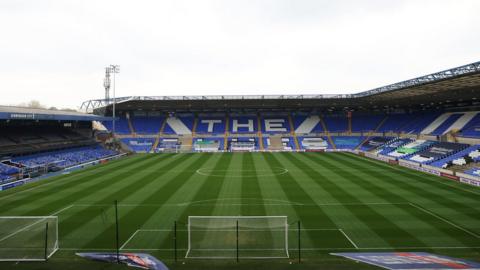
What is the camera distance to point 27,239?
1334 centimetres

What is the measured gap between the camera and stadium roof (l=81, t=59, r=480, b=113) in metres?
36.7

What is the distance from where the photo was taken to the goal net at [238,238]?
12438 mm

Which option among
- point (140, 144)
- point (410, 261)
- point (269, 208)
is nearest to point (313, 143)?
point (140, 144)

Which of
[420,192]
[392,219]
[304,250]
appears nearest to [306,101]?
[420,192]

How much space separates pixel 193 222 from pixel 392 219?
11195 millimetres

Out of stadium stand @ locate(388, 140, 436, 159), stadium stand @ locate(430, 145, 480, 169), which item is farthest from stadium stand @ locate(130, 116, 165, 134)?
stadium stand @ locate(430, 145, 480, 169)

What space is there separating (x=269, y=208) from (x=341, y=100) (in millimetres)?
41959

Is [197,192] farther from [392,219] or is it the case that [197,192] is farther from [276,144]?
[276,144]

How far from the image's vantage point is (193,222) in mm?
16125

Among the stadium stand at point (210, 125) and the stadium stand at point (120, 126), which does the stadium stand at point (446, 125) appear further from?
the stadium stand at point (120, 126)

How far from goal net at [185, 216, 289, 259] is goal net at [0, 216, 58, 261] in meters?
6.00

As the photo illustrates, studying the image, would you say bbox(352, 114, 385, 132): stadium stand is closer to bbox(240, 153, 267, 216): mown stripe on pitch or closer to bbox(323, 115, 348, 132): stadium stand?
bbox(323, 115, 348, 132): stadium stand

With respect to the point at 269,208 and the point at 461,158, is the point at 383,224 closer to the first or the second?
the point at 269,208

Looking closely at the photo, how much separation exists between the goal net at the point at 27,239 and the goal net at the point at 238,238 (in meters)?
6.00
